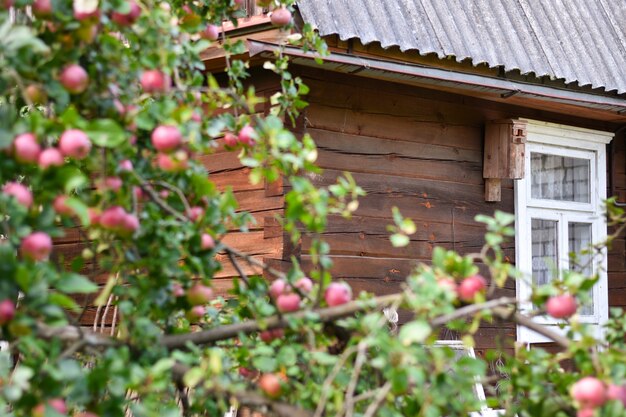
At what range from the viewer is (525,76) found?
6672mm

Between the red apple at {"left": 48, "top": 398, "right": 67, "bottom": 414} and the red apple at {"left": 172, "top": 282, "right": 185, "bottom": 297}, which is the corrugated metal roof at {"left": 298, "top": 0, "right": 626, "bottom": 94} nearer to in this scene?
the red apple at {"left": 172, "top": 282, "right": 185, "bottom": 297}

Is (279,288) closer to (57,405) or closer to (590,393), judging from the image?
(57,405)

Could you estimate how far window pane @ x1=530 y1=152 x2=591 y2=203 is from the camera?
716 cm

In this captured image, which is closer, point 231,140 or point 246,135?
point 246,135

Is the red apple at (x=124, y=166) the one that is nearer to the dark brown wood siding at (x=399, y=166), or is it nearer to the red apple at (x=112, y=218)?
the red apple at (x=112, y=218)

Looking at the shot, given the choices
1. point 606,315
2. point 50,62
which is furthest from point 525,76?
point 50,62

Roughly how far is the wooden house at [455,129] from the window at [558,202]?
12mm

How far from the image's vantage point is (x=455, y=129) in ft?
21.7

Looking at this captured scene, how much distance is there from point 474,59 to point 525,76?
544mm

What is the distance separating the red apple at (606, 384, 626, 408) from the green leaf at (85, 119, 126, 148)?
1.19 metres

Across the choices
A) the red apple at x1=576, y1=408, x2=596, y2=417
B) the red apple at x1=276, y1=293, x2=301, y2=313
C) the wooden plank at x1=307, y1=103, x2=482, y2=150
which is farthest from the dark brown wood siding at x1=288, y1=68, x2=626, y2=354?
the red apple at x1=576, y1=408, x2=596, y2=417

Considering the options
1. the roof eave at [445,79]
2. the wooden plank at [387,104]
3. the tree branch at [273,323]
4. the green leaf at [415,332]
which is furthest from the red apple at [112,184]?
the wooden plank at [387,104]

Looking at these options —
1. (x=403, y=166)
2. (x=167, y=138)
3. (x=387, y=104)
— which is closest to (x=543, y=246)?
(x=403, y=166)

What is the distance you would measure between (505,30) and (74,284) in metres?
5.31
